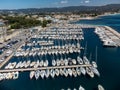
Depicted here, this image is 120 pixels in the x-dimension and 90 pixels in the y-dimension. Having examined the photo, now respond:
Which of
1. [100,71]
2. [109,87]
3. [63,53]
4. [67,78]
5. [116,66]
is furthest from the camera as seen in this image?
[63,53]

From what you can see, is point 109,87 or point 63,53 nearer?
point 109,87

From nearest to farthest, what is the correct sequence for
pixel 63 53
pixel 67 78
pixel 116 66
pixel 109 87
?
pixel 109 87, pixel 67 78, pixel 116 66, pixel 63 53

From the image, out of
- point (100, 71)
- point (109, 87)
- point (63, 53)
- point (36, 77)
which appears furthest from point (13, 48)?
point (109, 87)

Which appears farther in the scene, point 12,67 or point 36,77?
point 12,67

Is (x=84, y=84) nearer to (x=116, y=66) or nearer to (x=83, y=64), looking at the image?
(x=83, y=64)

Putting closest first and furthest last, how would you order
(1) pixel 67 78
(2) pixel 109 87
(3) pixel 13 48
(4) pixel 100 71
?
1. (2) pixel 109 87
2. (1) pixel 67 78
3. (4) pixel 100 71
4. (3) pixel 13 48

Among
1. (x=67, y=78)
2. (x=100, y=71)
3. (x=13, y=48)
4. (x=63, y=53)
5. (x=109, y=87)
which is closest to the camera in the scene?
(x=109, y=87)

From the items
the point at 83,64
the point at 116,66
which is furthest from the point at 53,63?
the point at 116,66

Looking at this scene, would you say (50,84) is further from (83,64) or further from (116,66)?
A: (116,66)

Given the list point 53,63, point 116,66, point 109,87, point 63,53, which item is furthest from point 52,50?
point 109,87
